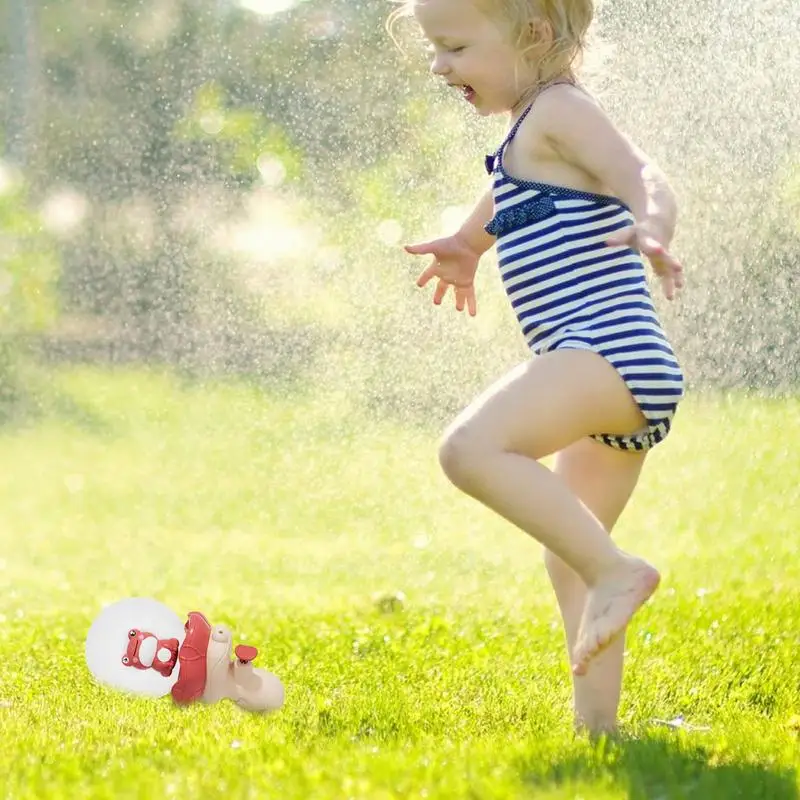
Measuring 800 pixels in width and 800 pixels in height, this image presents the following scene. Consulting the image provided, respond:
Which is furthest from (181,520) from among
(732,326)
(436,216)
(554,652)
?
(554,652)

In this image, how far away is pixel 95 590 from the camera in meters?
5.25

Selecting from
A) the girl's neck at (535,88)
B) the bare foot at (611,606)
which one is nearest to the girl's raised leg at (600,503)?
the bare foot at (611,606)

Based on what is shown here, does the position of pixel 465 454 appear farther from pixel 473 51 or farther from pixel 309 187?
pixel 309 187

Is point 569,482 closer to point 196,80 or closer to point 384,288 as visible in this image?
point 384,288

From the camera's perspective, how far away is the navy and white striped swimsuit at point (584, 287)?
2.53 meters

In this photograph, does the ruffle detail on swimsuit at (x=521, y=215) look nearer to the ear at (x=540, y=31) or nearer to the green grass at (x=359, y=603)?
the ear at (x=540, y=31)

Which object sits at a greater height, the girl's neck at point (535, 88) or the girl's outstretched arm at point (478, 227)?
the girl's neck at point (535, 88)

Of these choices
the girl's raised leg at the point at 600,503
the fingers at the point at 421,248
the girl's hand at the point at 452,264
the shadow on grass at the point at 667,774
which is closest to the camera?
the shadow on grass at the point at 667,774

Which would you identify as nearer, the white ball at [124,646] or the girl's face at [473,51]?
the girl's face at [473,51]

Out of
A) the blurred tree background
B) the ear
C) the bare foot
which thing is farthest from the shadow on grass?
the blurred tree background

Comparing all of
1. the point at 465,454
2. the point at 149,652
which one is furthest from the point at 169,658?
the point at 465,454

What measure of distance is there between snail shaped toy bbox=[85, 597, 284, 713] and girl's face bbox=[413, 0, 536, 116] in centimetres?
112

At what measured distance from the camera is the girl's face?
270cm

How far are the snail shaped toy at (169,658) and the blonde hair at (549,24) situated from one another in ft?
3.96
